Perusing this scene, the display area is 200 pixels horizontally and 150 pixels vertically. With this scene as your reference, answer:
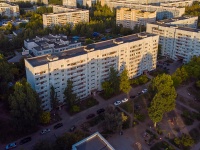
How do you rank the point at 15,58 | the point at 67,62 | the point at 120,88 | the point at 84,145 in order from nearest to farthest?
the point at 84,145 → the point at 67,62 → the point at 120,88 → the point at 15,58

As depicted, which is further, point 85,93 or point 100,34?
point 100,34

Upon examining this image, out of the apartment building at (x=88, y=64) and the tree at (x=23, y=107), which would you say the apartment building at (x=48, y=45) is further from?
the tree at (x=23, y=107)

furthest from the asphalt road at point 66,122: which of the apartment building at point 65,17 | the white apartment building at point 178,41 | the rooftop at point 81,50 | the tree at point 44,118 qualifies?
the apartment building at point 65,17

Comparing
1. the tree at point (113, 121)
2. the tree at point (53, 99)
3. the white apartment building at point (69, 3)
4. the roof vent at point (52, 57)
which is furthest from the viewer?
the white apartment building at point (69, 3)

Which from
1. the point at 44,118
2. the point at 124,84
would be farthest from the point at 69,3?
the point at 44,118

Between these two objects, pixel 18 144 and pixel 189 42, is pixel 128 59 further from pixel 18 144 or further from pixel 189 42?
pixel 18 144

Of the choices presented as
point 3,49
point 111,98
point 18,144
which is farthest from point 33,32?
point 18,144

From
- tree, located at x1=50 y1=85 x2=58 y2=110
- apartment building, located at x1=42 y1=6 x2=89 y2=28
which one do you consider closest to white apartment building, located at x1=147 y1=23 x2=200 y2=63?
→ tree, located at x1=50 y1=85 x2=58 y2=110

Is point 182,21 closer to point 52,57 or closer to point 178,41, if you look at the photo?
point 178,41

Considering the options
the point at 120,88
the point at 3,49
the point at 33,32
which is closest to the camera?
the point at 120,88
